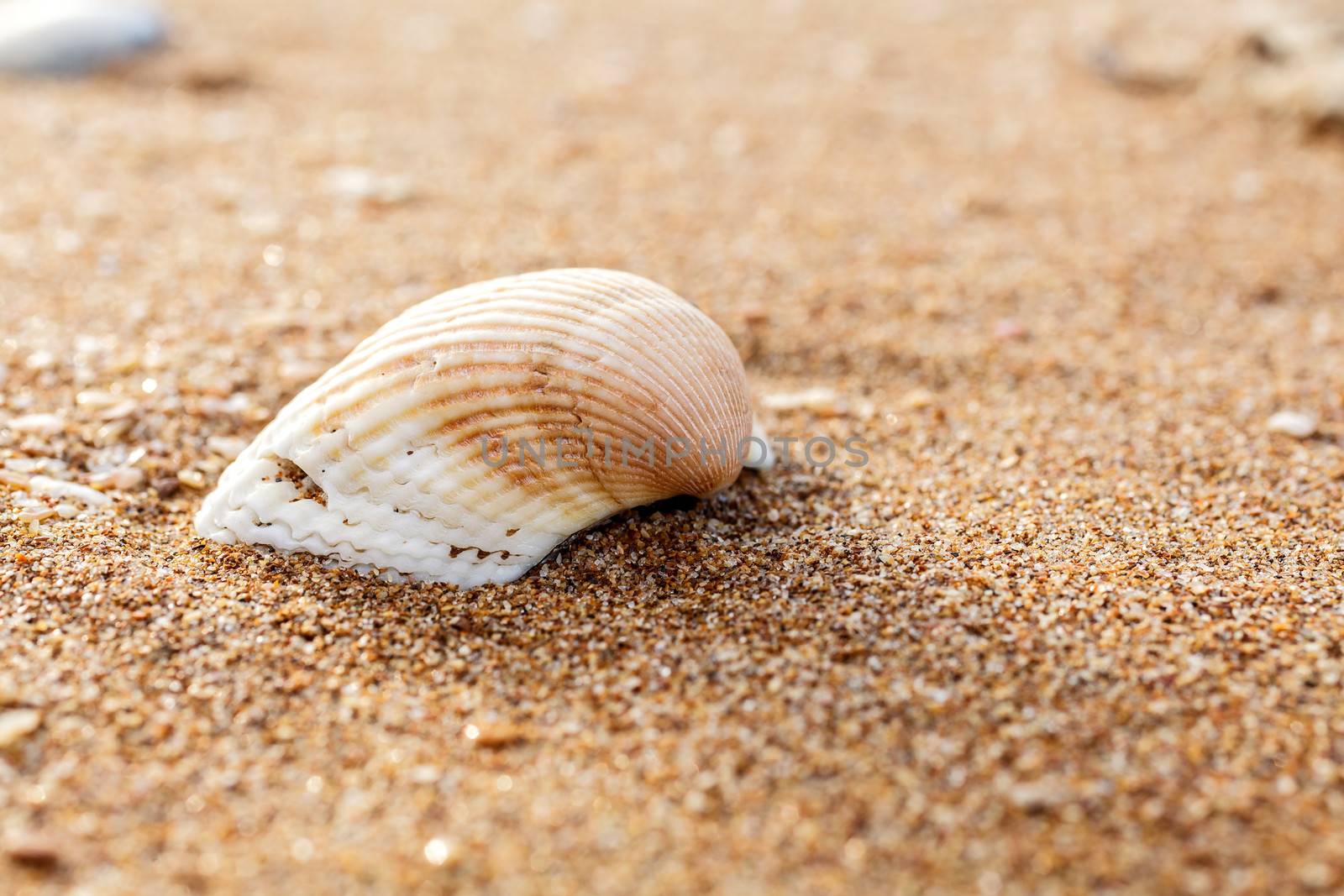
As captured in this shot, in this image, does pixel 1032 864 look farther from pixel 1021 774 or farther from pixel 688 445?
pixel 688 445

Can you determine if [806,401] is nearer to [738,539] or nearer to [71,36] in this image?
[738,539]

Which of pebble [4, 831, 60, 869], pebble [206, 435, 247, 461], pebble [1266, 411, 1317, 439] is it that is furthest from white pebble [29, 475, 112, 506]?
pebble [1266, 411, 1317, 439]

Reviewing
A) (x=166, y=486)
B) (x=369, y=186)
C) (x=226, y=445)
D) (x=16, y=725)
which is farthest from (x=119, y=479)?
(x=369, y=186)

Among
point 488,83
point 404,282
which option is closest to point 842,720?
point 404,282

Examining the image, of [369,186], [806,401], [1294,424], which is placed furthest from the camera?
[369,186]

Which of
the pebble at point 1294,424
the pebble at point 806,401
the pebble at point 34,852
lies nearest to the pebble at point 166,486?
the pebble at point 34,852
